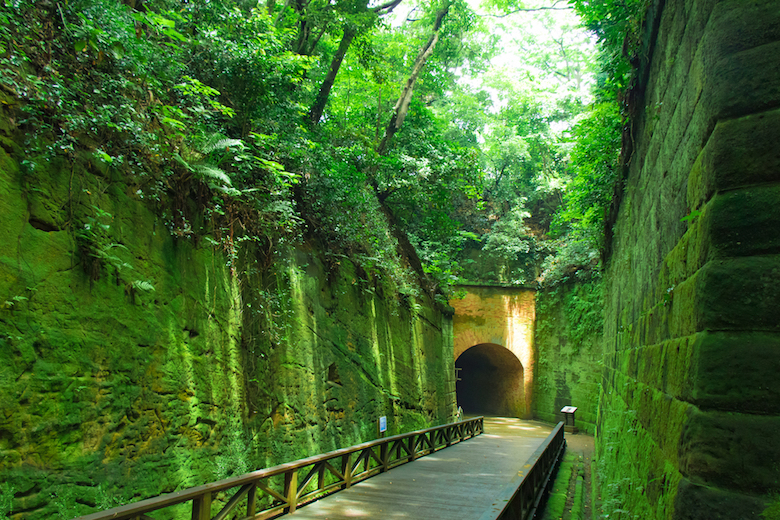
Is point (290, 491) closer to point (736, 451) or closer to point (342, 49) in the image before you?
point (736, 451)

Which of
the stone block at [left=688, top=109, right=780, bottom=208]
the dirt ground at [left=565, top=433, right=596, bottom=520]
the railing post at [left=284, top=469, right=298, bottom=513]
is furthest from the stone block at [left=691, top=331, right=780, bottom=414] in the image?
the dirt ground at [left=565, top=433, right=596, bottom=520]

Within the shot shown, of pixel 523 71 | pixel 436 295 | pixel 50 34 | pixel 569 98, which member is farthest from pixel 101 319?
pixel 523 71

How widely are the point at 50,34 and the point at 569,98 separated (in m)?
24.0

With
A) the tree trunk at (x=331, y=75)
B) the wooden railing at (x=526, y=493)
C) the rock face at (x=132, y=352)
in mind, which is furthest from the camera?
the tree trunk at (x=331, y=75)

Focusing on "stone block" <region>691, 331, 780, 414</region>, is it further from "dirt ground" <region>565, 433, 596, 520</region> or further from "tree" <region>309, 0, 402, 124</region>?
"tree" <region>309, 0, 402, 124</region>

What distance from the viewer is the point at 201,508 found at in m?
3.91

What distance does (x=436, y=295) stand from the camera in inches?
585

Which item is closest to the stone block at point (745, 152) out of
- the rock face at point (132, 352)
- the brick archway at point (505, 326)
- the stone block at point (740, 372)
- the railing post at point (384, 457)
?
the stone block at point (740, 372)

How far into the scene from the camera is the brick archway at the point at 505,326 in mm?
19844

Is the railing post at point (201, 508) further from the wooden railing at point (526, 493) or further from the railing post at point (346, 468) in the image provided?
the railing post at point (346, 468)

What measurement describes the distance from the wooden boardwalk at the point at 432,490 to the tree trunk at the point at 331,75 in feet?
25.7

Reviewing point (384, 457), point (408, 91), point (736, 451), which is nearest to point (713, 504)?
point (736, 451)

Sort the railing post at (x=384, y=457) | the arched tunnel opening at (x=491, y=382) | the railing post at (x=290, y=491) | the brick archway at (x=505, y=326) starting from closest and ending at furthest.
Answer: the railing post at (x=290, y=491), the railing post at (x=384, y=457), the brick archway at (x=505, y=326), the arched tunnel opening at (x=491, y=382)

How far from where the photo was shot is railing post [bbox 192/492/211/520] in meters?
3.88
